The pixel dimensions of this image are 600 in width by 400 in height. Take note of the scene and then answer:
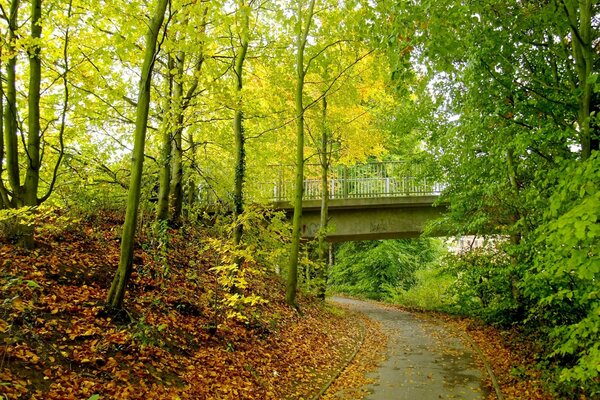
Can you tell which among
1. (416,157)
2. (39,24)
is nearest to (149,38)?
(39,24)

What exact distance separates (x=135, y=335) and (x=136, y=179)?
2337 millimetres

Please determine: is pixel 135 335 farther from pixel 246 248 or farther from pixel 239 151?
pixel 239 151

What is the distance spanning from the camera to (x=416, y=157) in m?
14.0

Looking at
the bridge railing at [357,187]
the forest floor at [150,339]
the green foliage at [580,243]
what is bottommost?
the forest floor at [150,339]

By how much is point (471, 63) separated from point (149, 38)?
5005 mm

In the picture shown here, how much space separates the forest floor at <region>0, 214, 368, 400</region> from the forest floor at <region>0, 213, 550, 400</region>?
0.02 meters

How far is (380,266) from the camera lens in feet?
86.3

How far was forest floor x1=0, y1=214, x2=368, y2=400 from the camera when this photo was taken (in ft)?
16.1

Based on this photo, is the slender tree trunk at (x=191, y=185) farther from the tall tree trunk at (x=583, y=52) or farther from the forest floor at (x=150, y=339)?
the tall tree trunk at (x=583, y=52)

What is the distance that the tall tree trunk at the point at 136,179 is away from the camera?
632cm

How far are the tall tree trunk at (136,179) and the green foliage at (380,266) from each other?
20.1 meters

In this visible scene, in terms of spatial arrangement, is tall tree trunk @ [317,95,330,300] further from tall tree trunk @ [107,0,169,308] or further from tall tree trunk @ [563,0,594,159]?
tall tree trunk @ [563,0,594,159]

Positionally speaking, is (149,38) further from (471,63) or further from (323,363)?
(323,363)

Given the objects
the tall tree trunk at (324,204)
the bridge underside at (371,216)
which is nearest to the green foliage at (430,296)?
the bridge underside at (371,216)
